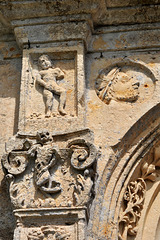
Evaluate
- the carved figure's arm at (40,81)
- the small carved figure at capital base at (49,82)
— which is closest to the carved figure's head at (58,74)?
the small carved figure at capital base at (49,82)

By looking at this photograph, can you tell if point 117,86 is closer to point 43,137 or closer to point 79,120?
point 79,120

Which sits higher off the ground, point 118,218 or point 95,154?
point 95,154

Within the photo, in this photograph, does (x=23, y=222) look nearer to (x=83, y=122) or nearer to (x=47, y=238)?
(x=47, y=238)

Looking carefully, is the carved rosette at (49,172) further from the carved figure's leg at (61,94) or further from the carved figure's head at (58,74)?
the carved figure's head at (58,74)

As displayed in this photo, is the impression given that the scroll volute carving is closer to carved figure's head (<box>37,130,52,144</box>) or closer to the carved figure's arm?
carved figure's head (<box>37,130,52,144</box>)

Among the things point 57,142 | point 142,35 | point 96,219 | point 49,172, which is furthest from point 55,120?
point 142,35

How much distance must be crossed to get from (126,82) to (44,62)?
71cm

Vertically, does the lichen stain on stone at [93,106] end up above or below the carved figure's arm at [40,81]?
below

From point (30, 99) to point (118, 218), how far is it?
1.19m

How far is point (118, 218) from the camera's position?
3.86 m

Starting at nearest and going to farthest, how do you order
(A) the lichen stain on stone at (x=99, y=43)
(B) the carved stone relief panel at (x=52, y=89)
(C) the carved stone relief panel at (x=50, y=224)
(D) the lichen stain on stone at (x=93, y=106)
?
(C) the carved stone relief panel at (x=50, y=224), (B) the carved stone relief panel at (x=52, y=89), (D) the lichen stain on stone at (x=93, y=106), (A) the lichen stain on stone at (x=99, y=43)

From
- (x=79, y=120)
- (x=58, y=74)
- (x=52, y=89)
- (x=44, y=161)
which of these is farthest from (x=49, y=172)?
(x=58, y=74)

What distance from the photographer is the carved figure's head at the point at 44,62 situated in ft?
14.3

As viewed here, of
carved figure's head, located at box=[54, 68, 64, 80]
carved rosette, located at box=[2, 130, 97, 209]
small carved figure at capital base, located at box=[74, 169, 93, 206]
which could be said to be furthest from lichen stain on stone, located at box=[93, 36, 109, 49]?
small carved figure at capital base, located at box=[74, 169, 93, 206]
